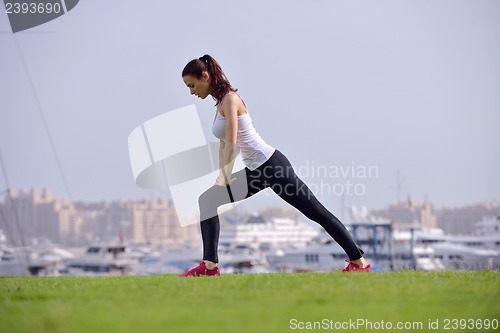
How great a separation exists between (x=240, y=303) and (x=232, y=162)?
2.17 m

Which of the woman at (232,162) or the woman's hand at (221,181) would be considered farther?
the woman's hand at (221,181)

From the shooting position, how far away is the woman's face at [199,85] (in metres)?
6.83

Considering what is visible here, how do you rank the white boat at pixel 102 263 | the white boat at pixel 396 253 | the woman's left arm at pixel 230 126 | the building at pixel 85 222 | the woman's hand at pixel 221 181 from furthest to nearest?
the building at pixel 85 222
the white boat at pixel 102 263
the white boat at pixel 396 253
the woman's hand at pixel 221 181
the woman's left arm at pixel 230 126

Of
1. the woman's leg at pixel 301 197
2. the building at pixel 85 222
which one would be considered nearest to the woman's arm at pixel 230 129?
the woman's leg at pixel 301 197

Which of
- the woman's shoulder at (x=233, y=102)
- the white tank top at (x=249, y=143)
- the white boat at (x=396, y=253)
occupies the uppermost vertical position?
the woman's shoulder at (x=233, y=102)

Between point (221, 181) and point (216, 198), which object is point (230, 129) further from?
point (216, 198)

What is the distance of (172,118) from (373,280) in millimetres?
3217

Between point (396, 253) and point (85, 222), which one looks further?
point (85, 222)

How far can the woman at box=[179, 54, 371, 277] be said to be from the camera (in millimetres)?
6746

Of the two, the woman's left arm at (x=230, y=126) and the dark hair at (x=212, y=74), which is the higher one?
the dark hair at (x=212, y=74)

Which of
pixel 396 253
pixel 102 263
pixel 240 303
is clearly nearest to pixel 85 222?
pixel 102 263

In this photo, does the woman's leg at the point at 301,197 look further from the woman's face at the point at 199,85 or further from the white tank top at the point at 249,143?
the woman's face at the point at 199,85

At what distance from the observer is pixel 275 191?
22.3 feet

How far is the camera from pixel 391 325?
4.22 m
